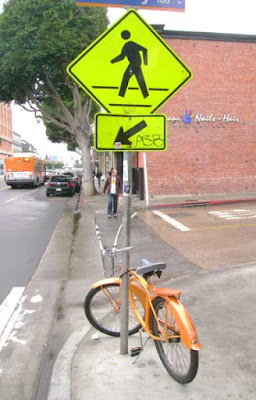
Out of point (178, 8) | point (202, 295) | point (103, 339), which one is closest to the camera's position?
point (178, 8)

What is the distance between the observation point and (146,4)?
348 cm

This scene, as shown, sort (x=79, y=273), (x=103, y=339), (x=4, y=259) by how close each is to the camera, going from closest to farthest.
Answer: (x=103, y=339) < (x=79, y=273) < (x=4, y=259)

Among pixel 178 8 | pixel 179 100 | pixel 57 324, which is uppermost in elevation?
pixel 179 100

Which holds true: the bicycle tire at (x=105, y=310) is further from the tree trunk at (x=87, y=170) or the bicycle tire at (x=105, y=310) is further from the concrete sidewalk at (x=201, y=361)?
the tree trunk at (x=87, y=170)

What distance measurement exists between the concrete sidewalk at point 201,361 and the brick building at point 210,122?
13450 mm

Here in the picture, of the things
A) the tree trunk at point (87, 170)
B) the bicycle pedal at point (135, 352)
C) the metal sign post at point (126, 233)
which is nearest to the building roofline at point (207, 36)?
the tree trunk at point (87, 170)

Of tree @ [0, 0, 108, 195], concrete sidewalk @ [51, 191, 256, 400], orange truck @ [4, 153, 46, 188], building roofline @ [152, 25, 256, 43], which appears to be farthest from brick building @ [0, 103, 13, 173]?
concrete sidewalk @ [51, 191, 256, 400]

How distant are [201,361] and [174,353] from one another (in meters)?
0.42

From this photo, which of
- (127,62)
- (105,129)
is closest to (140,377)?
(105,129)

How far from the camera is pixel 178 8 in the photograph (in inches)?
140

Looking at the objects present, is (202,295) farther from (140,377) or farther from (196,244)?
(196,244)

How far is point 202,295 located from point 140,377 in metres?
2.32

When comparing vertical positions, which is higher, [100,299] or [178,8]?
[178,8]

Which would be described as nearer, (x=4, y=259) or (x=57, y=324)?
(x=57, y=324)
